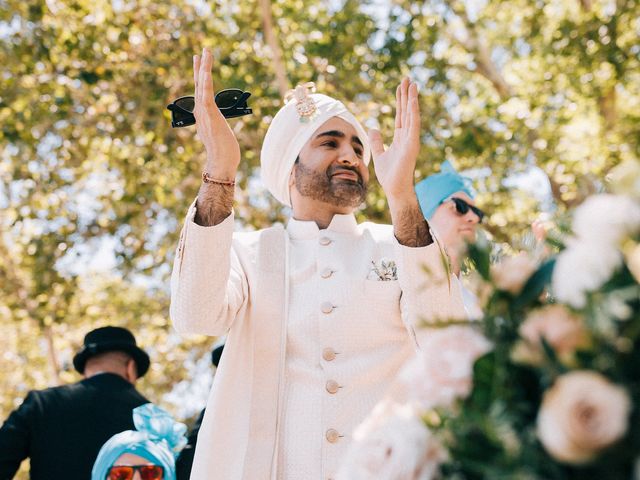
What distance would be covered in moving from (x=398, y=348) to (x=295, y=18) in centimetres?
697

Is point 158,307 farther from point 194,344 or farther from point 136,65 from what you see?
point 136,65

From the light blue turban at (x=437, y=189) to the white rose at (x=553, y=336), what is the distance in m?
3.23

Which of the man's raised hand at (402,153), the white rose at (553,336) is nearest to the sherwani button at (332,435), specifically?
the man's raised hand at (402,153)

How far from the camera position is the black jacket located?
454 cm

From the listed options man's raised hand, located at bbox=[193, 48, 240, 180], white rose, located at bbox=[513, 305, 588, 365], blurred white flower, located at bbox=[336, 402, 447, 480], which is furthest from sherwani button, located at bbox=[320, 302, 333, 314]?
white rose, located at bbox=[513, 305, 588, 365]

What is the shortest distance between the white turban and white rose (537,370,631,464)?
106 inches

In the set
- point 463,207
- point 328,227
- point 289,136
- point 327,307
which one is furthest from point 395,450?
point 463,207

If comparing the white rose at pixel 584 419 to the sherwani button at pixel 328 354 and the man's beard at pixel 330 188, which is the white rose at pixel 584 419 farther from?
the man's beard at pixel 330 188

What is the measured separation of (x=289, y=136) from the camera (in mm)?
3736

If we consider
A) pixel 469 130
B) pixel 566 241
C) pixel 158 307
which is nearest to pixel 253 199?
pixel 158 307

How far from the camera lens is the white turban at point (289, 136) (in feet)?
12.1

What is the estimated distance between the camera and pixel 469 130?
900cm

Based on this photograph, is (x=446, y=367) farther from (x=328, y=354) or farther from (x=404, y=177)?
(x=328, y=354)

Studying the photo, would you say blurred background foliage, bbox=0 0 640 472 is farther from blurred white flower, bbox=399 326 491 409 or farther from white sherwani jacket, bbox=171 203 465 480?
blurred white flower, bbox=399 326 491 409
